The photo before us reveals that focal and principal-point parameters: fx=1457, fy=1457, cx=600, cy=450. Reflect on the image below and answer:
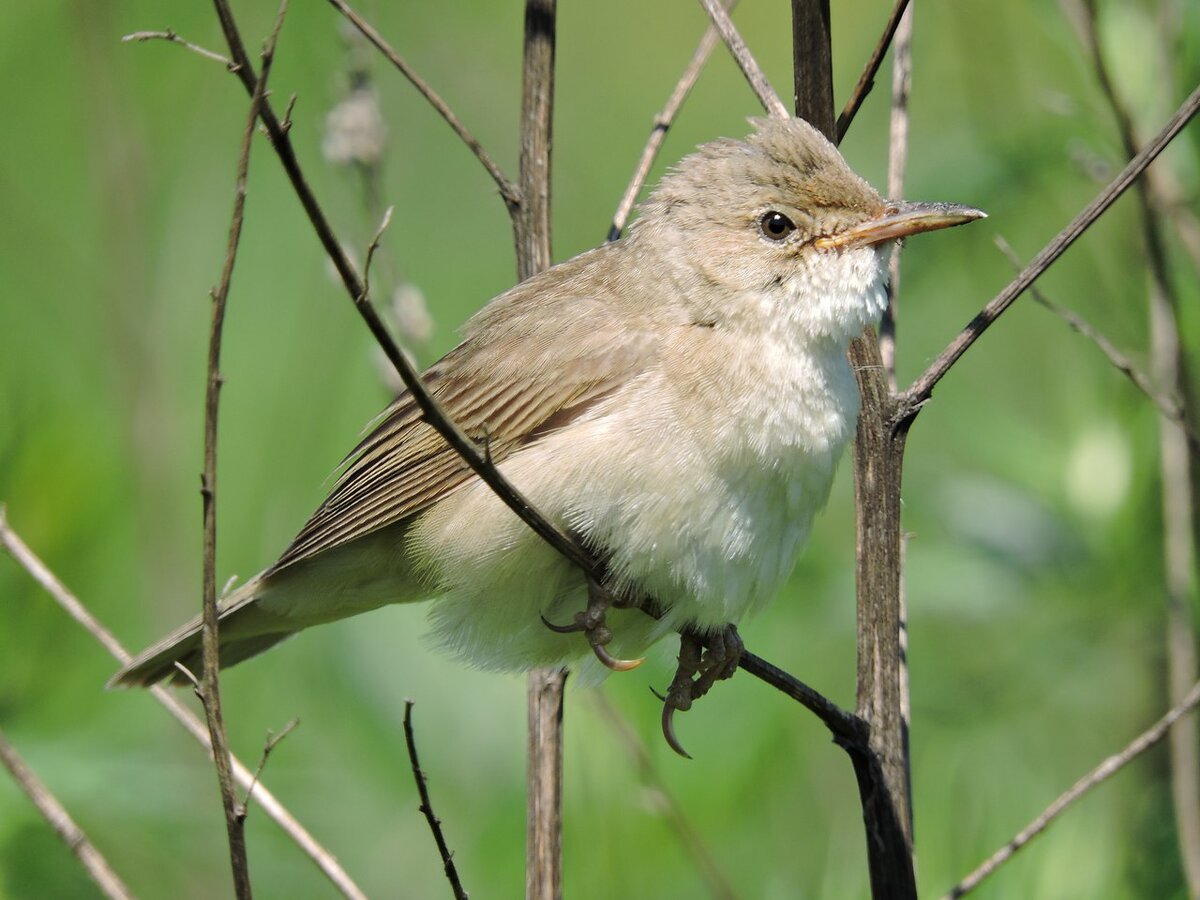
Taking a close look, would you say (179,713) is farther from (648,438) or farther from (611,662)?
(648,438)

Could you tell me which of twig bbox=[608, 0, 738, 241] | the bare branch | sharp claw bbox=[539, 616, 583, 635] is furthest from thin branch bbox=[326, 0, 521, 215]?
sharp claw bbox=[539, 616, 583, 635]

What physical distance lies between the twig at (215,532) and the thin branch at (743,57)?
945 mm

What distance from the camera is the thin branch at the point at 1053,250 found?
225 centimetres

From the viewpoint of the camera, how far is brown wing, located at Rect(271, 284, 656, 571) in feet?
9.86

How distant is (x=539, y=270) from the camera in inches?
127

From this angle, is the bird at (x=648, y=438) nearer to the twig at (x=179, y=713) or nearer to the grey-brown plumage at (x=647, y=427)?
the grey-brown plumage at (x=647, y=427)

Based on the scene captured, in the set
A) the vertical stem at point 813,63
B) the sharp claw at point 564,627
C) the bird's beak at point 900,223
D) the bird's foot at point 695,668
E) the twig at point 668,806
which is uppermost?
the vertical stem at point 813,63

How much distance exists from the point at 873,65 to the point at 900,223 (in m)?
0.34

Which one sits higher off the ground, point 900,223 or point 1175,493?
point 900,223

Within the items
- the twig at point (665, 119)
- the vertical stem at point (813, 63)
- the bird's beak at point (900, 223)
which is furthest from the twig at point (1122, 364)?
the twig at point (665, 119)

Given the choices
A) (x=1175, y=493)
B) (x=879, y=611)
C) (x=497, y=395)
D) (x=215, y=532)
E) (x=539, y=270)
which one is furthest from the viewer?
(x=1175, y=493)

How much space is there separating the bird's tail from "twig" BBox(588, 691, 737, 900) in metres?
0.82

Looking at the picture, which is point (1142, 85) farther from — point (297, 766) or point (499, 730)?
point (297, 766)

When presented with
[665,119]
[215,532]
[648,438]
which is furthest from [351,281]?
[665,119]
